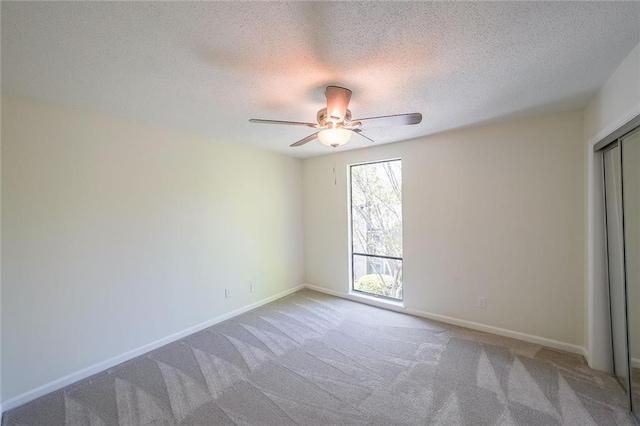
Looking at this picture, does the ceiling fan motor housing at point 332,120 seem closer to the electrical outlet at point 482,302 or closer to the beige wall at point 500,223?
the beige wall at point 500,223

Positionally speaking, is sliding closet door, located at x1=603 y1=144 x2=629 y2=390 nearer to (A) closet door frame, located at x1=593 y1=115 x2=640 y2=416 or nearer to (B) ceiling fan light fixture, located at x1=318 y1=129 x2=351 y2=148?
(A) closet door frame, located at x1=593 y1=115 x2=640 y2=416

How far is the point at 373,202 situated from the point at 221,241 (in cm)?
233

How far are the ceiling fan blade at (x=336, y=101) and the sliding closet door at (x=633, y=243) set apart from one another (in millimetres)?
1938

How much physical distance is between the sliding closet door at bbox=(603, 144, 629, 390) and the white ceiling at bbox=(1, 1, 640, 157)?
2.16ft

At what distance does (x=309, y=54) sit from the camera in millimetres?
1519

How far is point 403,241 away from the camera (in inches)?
139

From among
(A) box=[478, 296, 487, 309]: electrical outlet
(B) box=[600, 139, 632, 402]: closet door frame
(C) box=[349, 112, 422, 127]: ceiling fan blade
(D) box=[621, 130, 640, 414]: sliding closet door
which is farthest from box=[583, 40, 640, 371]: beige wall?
(C) box=[349, 112, 422, 127]: ceiling fan blade

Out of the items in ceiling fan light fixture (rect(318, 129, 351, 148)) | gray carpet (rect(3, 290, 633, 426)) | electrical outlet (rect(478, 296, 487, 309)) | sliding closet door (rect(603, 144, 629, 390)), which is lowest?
gray carpet (rect(3, 290, 633, 426))

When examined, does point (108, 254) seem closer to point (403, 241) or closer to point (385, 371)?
point (385, 371)

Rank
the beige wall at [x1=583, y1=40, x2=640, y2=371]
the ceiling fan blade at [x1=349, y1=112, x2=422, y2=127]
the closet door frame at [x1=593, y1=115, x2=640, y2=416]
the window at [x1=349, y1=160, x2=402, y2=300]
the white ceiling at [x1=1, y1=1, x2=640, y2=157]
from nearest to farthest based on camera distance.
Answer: the white ceiling at [x1=1, y1=1, x2=640, y2=157]
the closet door frame at [x1=593, y1=115, x2=640, y2=416]
the ceiling fan blade at [x1=349, y1=112, x2=422, y2=127]
the beige wall at [x1=583, y1=40, x2=640, y2=371]
the window at [x1=349, y1=160, x2=402, y2=300]

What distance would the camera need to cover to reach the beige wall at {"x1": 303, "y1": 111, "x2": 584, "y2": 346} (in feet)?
8.27

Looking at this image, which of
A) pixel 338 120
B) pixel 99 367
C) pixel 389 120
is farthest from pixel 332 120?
pixel 99 367

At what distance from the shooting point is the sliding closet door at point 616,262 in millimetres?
1959

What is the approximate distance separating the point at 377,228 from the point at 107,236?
3336 mm
